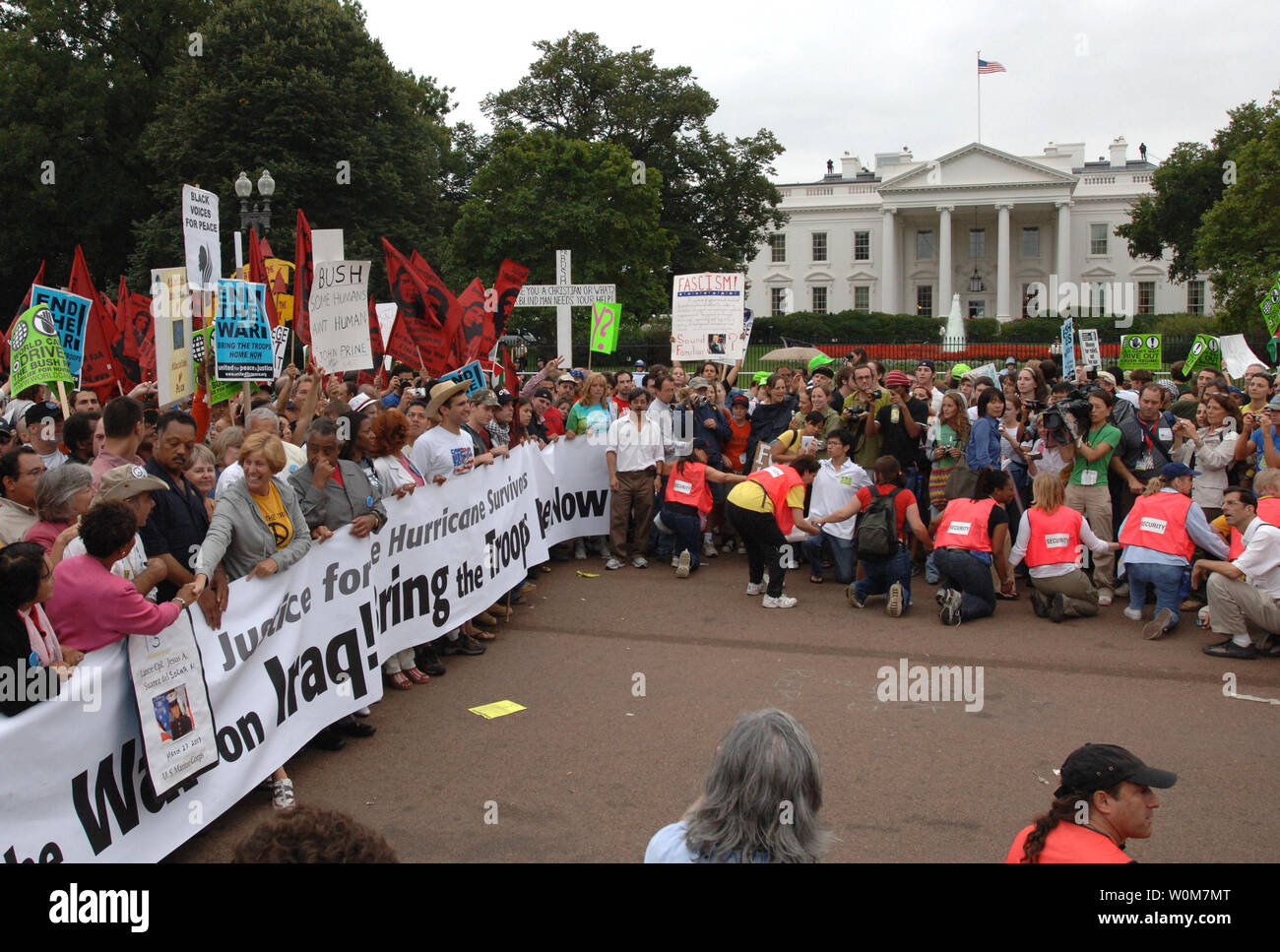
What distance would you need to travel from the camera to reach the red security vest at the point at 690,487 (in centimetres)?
1152

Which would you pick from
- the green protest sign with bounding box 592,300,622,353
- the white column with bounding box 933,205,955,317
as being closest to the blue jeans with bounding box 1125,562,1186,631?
the green protest sign with bounding box 592,300,622,353

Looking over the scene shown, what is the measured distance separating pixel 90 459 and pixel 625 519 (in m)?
5.87

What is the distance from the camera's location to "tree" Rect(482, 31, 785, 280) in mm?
56656

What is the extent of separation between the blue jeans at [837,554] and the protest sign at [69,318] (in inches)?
279

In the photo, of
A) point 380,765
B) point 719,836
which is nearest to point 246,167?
point 380,765

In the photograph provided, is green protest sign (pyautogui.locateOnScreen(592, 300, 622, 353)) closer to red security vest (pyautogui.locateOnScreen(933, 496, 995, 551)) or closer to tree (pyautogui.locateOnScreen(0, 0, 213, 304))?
red security vest (pyautogui.locateOnScreen(933, 496, 995, 551))

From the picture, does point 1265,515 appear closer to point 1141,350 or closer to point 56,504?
point 56,504

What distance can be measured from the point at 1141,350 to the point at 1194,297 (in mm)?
69350

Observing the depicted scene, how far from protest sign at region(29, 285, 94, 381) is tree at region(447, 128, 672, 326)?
33604 millimetres

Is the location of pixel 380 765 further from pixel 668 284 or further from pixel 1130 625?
pixel 668 284

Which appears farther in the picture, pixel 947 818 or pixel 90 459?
pixel 90 459

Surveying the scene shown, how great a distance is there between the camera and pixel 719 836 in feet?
9.00

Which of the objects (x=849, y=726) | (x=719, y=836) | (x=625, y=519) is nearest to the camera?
(x=719, y=836)

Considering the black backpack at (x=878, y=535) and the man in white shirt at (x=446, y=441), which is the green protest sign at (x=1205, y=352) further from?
the man in white shirt at (x=446, y=441)
